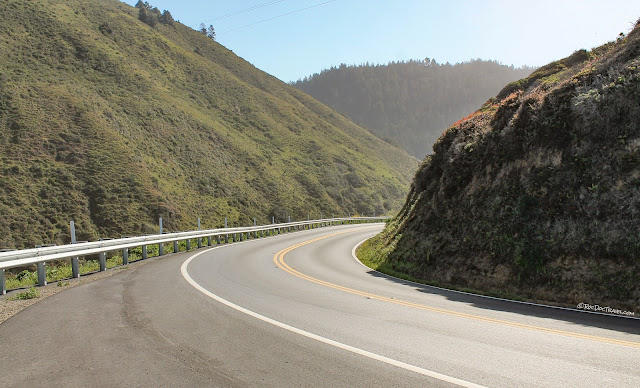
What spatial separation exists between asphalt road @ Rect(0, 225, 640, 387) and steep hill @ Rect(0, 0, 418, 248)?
23.4m

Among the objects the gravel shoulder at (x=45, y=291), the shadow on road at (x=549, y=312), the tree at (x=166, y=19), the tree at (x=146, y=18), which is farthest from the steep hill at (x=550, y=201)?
the tree at (x=166, y=19)

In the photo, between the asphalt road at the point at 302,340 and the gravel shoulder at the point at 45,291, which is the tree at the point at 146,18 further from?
the asphalt road at the point at 302,340

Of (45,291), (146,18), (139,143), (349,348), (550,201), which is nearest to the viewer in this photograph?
(349,348)

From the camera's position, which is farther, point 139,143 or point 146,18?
point 146,18

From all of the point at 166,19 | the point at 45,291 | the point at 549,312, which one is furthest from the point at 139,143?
the point at 166,19

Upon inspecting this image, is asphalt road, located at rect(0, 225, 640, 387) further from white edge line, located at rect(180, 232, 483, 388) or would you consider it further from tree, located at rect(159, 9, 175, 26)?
tree, located at rect(159, 9, 175, 26)

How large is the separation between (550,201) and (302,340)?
877 centimetres

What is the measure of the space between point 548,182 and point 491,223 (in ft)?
6.65

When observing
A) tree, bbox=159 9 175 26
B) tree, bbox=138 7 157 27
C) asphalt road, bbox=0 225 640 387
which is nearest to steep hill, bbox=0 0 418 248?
tree, bbox=138 7 157 27

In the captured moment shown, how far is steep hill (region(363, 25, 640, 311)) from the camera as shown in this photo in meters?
9.37

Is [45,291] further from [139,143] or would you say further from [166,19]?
[166,19]

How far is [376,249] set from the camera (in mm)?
19375

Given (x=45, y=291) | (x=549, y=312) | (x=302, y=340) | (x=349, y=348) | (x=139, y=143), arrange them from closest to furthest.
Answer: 1. (x=349, y=348)
2. (x=302, y=340)
3. (x=549, y=312)
4. (x=45, y=291)
5. (x=139, y=143)

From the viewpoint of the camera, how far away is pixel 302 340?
19.3 ft
